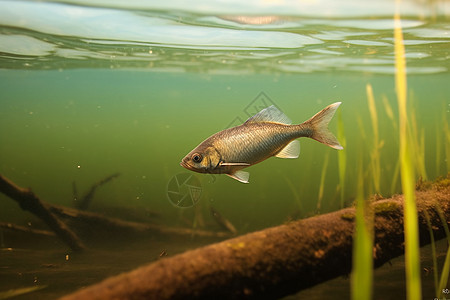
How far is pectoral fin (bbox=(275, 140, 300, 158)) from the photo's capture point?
4.38 m

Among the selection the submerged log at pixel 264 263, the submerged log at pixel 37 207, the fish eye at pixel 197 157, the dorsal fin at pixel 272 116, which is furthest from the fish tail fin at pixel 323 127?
the submerged log at pixel 37 207

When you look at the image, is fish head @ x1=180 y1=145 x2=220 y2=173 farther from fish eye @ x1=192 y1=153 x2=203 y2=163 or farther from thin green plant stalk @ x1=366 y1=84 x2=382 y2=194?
thin green plant stalk @ x1=366 y1=84 x2=382 y2=194

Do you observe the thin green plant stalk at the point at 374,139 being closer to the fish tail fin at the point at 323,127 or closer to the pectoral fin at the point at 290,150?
the fish tail fin at the point at 323,127

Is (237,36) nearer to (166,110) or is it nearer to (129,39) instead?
(129,39)

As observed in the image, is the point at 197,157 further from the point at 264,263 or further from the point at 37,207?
the point at 37,207

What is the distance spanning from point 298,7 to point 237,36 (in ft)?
11.7

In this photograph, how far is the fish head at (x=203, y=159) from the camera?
158 inches

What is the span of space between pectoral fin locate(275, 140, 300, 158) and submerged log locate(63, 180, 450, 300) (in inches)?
44.0

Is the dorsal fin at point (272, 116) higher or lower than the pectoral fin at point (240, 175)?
higher

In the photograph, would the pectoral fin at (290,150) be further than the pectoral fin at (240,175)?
Yes

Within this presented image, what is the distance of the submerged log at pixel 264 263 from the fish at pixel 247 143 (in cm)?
109

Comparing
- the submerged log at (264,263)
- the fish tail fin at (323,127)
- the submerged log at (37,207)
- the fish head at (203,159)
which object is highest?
the fish tail fin at (323,127)

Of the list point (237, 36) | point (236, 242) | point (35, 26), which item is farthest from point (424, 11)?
point (35, 26)

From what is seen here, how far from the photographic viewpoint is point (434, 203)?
3.99 m
